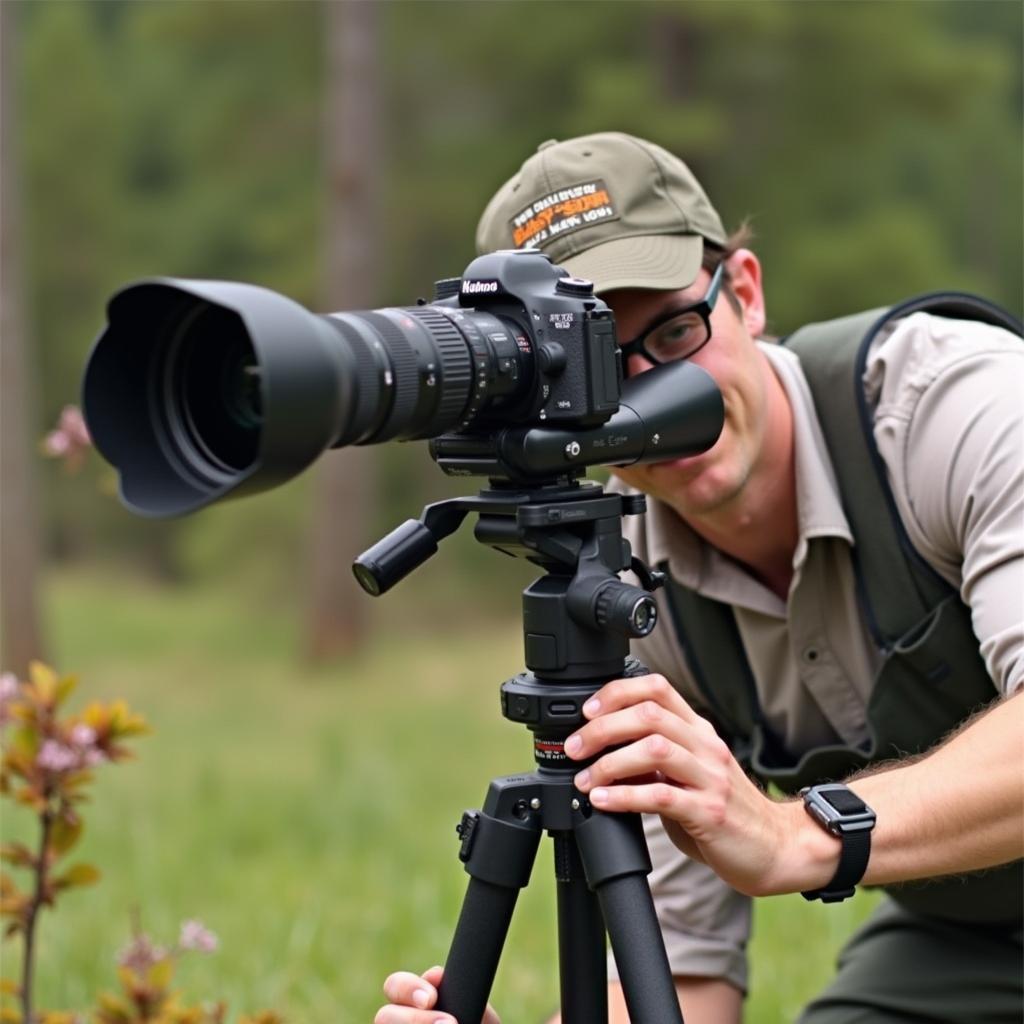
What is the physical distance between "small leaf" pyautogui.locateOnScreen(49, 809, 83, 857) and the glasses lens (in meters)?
1.20

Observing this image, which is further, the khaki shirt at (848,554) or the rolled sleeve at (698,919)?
the rolled sleeve at (698,919)

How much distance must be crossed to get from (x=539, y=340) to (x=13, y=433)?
24.1 ft

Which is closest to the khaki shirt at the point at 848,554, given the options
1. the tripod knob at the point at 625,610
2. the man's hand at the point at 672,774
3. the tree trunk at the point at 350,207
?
the man's hand at the point at 672,774

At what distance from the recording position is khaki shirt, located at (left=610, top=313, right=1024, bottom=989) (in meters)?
2.07

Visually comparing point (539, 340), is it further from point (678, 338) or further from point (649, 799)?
point (678, 338)

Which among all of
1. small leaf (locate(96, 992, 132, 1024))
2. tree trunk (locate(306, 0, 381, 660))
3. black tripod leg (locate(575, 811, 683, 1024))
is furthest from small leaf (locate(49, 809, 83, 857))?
tree trunk (locate(306, 0, 381, 660))

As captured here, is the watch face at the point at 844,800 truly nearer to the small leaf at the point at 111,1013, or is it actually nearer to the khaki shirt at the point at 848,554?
the khaki shirt at the point at 848,554

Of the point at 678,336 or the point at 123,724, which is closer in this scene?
the point at 678,336

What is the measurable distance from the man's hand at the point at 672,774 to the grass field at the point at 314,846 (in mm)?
1725

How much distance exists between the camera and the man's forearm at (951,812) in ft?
5.89

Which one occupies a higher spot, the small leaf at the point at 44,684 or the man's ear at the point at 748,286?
the man's ear at the point at 748,286

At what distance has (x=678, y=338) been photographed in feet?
7.52

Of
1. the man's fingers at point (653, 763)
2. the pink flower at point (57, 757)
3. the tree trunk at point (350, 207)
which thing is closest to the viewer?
the man's fingers at point (653, 763)

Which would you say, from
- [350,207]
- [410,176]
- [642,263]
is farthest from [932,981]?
[410,176]
